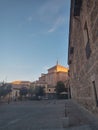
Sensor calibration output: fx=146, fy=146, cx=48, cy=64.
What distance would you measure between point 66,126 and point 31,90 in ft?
126

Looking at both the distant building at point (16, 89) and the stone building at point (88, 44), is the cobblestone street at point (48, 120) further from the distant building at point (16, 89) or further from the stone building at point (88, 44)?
the distant building at point (16, 89)

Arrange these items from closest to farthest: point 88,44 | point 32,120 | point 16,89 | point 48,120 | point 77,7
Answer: point 88,44 < point 77,7 < point 48,120 < point 32,120 < point 16,89

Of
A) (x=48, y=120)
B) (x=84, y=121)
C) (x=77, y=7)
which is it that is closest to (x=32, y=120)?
(x=48, y=120)

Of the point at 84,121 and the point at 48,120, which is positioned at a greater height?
the point at 84,121

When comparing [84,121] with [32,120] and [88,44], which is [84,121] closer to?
[32,120]

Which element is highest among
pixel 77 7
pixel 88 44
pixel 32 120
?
pixel 77 7

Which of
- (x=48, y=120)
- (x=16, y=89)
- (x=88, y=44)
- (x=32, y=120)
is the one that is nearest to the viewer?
(x=88, y=44)

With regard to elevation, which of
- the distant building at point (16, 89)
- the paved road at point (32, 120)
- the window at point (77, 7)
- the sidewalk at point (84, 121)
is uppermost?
the window at point (77, 7)

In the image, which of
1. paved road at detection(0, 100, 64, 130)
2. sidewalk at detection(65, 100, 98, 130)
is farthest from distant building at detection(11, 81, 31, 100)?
sidewalk at detection(65, 100, 98, 130)

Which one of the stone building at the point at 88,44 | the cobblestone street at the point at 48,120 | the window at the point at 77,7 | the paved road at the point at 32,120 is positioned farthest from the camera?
the window at the point at 77,7

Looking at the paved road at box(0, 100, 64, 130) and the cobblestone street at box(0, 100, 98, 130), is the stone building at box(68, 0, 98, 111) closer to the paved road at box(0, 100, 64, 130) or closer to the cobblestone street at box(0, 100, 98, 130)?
the cobblestone street at box(0, 100, 98, 130)

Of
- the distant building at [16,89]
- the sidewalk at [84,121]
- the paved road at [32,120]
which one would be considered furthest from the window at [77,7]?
the distant building at [16,89]

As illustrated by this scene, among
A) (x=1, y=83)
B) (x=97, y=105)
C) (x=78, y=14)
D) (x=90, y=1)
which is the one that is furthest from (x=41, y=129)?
(x=1, y=83)

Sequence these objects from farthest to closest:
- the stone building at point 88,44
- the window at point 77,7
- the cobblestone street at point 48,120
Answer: the window at point 77,7, the cobblestone street at point 48,120, the stone building at point 88,44
